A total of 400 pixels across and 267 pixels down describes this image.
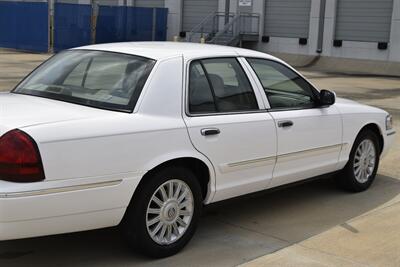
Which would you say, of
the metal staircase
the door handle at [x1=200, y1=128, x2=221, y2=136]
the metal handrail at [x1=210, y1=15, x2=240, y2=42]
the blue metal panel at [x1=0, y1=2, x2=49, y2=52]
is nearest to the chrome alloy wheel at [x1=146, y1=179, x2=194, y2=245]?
the door handle at [x1=200, y1=128, x2=221, y2=136]

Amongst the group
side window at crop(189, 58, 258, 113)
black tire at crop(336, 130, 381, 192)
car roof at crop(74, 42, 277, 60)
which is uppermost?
car roof at crop(74, 42, 277, 60)

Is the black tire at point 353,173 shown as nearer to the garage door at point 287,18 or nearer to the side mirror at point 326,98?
the side mirror at point 326,98

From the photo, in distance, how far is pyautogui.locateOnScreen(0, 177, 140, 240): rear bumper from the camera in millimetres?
3646

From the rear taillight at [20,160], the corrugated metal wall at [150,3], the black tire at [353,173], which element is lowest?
the black tire at [353,173]

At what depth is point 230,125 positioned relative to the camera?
471cm

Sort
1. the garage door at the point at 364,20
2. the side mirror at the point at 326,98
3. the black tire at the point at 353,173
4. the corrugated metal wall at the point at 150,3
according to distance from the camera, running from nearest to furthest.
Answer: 1. the side mirror at the point at 326,98
2. the black tire at the point at 353,173
3. the garage door at the point at 364,20
4. the corrugated metal wall at the point at 150,3

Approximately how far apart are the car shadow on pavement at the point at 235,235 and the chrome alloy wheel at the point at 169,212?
176 millimetres

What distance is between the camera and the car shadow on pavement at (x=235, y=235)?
4.38m

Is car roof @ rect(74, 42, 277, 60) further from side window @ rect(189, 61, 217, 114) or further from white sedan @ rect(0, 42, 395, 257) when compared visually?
side window @ rect(189, 61, 217, 114)

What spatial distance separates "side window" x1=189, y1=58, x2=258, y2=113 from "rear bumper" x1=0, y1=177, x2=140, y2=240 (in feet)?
3.09

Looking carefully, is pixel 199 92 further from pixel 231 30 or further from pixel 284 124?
pixel 231 30

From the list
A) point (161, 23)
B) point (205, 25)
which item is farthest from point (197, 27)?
point (161, 23)

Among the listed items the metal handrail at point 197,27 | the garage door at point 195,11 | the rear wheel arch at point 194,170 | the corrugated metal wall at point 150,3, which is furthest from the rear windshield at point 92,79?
the corrugated metal wall at point 150,3

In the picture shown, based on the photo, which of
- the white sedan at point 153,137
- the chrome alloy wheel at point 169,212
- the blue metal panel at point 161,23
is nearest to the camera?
the white sedan at point 153,137
